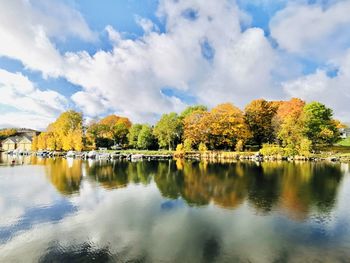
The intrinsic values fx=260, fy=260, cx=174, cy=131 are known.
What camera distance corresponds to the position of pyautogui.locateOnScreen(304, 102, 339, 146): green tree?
186ft

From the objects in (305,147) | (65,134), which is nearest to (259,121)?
(305,147)

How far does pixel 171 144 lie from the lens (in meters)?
76.1

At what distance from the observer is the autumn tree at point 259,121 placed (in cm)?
6569

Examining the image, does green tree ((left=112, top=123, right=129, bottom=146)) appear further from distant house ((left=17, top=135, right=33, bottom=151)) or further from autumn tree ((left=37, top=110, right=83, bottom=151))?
distant house ((left=17, top=135, right=33, bottom=151))

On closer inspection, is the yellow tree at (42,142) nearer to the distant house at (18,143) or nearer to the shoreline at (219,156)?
the shoreline at (219,156)

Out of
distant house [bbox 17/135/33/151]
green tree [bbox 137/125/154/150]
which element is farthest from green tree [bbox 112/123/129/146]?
distant house [bbox 17/135/33/151]

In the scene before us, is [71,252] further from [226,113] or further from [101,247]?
[226,113]

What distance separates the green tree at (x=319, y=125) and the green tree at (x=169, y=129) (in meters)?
31.9

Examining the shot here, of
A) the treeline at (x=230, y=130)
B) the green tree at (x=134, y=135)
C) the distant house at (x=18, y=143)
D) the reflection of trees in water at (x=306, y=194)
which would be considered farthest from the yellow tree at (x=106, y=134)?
the reflection of trees in water at (x=306, y=194)

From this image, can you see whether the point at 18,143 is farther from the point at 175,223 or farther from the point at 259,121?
the point at 175,223

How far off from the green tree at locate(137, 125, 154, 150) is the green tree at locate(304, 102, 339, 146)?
41821 millimetres

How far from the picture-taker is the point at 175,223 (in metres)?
13.4

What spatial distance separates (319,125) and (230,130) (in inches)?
779

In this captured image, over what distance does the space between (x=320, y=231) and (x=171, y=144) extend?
6452 centimetres
